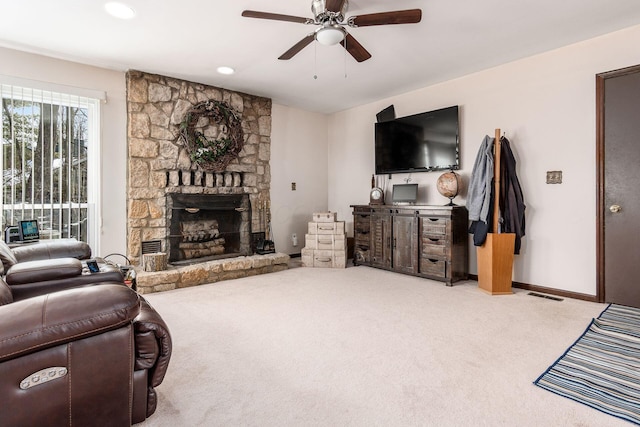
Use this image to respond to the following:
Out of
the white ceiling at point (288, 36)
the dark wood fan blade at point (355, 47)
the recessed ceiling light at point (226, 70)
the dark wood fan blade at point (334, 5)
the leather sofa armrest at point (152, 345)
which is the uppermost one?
the recessed ceiling light at point (226, 70)

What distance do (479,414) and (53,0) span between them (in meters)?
3.86

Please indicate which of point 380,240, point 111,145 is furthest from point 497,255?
point 111,145

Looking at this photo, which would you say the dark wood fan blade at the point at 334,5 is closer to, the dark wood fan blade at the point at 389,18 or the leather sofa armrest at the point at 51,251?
the dark wood fan blade at the point at 389,18

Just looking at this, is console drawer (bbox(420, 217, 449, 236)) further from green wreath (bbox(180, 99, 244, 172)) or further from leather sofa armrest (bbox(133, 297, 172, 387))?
leather sofa armrest (bbox(133, 297, 172, 387))

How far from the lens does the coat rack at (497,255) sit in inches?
134

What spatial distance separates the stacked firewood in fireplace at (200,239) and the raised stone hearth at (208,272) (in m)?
0.32

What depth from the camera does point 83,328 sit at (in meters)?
1.14

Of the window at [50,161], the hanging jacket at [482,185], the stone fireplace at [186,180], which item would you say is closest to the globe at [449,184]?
the hanging jacket at [482,185]

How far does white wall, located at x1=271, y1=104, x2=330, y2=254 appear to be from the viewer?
212 inches

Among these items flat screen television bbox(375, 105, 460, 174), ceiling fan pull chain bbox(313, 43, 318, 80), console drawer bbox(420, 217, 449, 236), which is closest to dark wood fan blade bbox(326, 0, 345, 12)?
ceiling fan pull chain bbox(313, 43, 318, 80)

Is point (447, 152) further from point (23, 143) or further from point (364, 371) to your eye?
point (23, 143)

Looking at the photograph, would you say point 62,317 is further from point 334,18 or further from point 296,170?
point 296,170

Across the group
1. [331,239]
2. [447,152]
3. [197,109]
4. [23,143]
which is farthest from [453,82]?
[23,143]

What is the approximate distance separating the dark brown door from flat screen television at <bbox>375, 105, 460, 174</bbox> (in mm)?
1421
